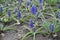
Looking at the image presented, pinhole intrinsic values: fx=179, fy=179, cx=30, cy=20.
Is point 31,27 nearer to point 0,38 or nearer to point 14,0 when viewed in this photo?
point 0,38

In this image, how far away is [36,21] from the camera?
Result: 3.35 m

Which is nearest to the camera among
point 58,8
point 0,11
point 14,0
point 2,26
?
point 2,26

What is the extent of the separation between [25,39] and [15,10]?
2.77 ft

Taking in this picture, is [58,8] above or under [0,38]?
above

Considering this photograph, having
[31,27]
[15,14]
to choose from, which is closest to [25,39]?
Answer: [31,27]

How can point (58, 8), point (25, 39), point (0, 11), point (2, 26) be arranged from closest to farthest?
point (25, 39), point (2, 26), point (0, 11), point (58, 8)

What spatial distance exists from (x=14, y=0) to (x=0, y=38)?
1227mm

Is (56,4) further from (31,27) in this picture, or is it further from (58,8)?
(31,27)

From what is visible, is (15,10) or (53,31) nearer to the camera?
(53,31)

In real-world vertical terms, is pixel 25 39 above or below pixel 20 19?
below

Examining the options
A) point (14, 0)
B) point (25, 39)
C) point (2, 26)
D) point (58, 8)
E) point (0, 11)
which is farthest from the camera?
point (14, 0)

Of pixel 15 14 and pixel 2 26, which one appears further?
pixel 15 14

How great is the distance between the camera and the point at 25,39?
3.01 meters

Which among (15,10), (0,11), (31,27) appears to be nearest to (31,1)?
(15,10)
